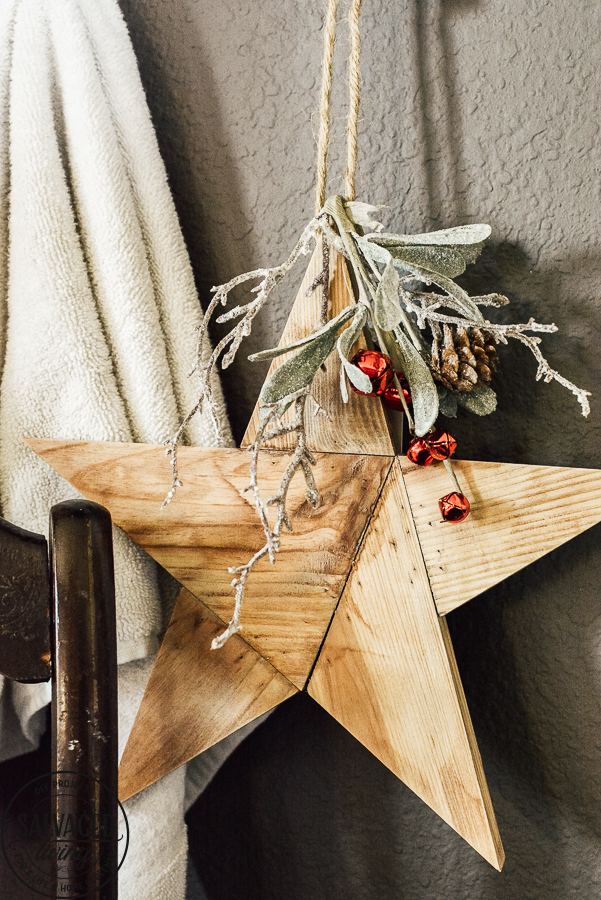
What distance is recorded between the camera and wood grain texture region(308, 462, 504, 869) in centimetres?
39

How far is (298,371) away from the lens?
1.13 feet

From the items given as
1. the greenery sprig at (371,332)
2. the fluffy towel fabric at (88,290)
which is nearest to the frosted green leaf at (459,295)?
the greenery sprig at (371,332)

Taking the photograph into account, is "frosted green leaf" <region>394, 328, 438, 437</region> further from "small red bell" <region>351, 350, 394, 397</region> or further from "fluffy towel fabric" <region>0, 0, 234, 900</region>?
"fluffy towel fabric" <region>0, 0, 234, 900</region>

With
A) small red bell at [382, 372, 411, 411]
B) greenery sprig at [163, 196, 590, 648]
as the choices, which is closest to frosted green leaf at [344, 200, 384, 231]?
greenery sprig at [163, 196, 590, 648]

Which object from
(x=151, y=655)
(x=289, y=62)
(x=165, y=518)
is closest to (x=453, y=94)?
(x=289, y=62)

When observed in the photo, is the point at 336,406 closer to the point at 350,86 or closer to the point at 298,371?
the point at 298,371

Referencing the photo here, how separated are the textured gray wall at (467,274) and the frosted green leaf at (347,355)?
0.49 feet

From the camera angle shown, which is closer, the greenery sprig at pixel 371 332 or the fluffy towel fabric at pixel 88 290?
the greenery sprig at pixel 371 332

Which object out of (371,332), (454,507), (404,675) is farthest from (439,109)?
(404,675)

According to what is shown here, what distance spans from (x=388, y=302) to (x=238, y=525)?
0.69 ft

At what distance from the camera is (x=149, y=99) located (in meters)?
0.54

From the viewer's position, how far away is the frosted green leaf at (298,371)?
0.34 m

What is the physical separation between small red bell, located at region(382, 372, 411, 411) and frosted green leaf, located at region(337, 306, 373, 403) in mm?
37

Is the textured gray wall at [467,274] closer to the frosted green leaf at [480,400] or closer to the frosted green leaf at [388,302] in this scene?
the frosted green leaf at [480,400]
